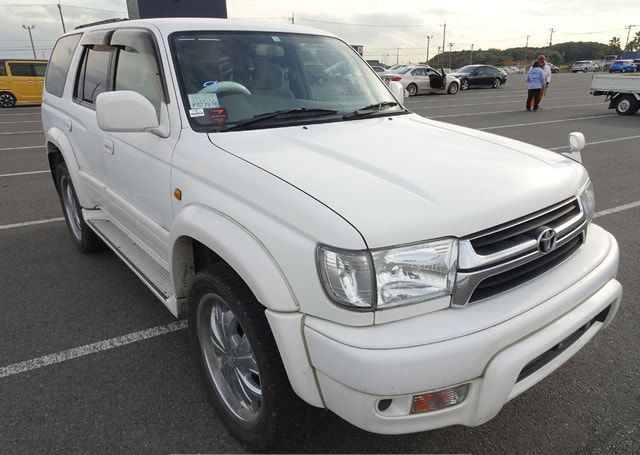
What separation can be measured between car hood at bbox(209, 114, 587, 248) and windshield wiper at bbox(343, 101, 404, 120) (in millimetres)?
183

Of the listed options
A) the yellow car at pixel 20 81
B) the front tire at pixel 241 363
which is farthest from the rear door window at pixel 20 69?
the front tire at pixel 241 363

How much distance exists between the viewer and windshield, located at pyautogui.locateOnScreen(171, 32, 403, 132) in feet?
8.45

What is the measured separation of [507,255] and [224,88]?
5.74 ft

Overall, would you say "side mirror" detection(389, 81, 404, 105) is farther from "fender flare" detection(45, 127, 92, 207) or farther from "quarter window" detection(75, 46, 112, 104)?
"fender flare" detection(45, 127, 92, 207)

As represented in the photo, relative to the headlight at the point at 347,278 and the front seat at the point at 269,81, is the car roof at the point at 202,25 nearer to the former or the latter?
the front seat at the point at 269,81

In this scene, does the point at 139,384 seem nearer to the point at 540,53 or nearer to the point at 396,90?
the point at 396,90

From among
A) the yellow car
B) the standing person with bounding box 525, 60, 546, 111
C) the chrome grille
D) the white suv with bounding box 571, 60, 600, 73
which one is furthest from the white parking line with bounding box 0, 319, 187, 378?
the white suv with bounding box 571, 60, 600, 73

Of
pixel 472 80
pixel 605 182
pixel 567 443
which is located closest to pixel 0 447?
pixel 567 443

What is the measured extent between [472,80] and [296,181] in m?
28.2

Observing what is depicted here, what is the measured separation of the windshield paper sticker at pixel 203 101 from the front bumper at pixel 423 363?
1.42 m

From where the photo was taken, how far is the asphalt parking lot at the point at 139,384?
2.24 metres

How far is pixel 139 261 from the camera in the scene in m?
3.12

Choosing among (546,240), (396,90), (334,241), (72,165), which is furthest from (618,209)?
(72,165)

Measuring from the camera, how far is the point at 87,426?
2.35 m
